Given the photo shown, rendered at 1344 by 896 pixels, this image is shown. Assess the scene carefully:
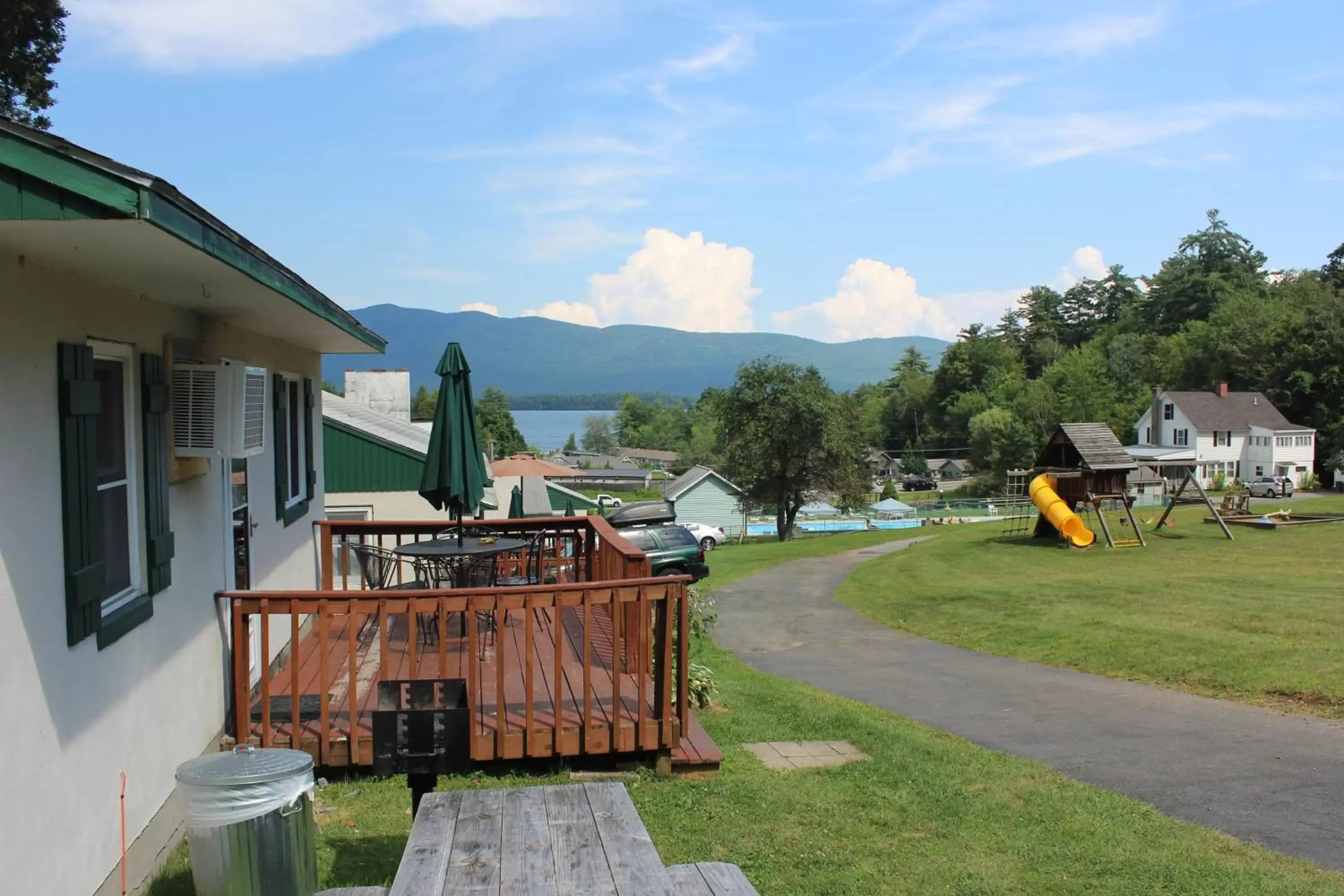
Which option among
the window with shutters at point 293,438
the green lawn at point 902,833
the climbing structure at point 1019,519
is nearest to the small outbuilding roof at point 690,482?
the climbing structure at point 1019,519

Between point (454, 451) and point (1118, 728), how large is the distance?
6352 millimetres

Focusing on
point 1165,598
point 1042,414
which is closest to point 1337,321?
point 1042,414

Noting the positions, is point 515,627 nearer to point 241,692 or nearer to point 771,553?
point 241,692

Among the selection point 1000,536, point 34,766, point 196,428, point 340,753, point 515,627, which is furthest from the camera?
point 1000,536

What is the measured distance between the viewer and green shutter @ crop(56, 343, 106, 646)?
405 centimetres

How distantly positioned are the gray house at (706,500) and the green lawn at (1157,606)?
132 feet

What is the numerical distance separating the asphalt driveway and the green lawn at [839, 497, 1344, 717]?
0.64m

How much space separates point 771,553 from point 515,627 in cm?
2607

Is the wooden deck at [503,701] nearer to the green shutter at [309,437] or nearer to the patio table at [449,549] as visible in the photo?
the patio table at [449,549]

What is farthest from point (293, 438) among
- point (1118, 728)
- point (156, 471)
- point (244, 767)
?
point (1118, 728)

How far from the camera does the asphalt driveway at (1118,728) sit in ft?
21.2

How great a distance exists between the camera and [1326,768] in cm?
738

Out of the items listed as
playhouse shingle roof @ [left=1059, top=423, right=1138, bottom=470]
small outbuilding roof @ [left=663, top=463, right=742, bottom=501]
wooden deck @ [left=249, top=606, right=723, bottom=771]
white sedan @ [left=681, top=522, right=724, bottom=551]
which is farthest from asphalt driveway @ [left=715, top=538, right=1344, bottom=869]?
small outbuilding roof @ [left=663, top=463, right=742, bottom=501]

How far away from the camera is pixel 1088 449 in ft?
98.4
